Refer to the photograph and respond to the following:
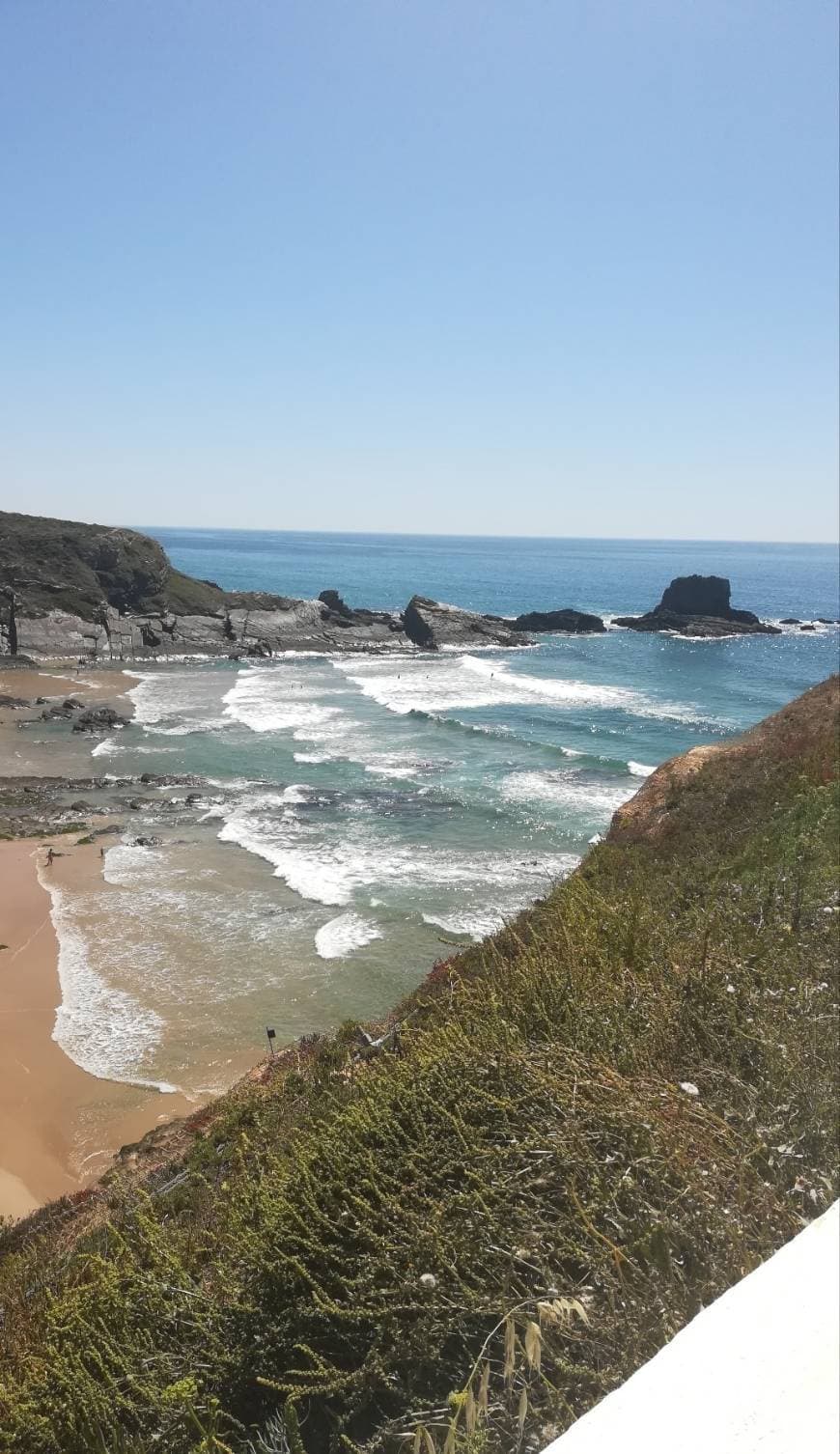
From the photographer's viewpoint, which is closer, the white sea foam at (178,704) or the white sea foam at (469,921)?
the white sea foam at (469,921)

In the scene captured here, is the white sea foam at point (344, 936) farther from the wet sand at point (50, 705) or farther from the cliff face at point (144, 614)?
the cliff face at point (144, 614)

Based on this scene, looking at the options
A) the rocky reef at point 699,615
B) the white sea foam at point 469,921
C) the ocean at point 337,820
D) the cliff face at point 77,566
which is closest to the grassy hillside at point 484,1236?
the ocean at point 337,820

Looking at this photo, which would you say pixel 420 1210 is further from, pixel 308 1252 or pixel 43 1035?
pixel 43 1035

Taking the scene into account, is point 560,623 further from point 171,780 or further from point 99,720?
point 171,780

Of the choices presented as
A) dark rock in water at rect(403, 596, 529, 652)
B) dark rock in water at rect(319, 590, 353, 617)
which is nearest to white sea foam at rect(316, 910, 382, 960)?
dark rock in water at rect(403, 596, 529, 652)

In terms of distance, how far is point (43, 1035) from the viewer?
611 inches

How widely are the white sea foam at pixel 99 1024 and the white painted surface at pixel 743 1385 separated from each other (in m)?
13.1

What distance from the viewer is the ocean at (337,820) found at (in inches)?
653

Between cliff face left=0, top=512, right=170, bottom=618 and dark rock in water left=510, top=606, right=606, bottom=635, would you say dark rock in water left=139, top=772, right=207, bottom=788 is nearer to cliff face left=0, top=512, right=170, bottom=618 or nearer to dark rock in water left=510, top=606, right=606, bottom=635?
cliff face left=0, top=512, right=170, bottom=618

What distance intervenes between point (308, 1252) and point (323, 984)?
12908 mm

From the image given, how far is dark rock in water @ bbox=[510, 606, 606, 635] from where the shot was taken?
84.2 m

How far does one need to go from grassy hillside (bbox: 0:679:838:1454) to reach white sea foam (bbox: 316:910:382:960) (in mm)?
11531

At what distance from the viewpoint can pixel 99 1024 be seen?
623 inches

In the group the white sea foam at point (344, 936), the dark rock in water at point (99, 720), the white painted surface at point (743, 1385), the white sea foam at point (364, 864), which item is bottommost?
the white sea foam at point (344, 936)
